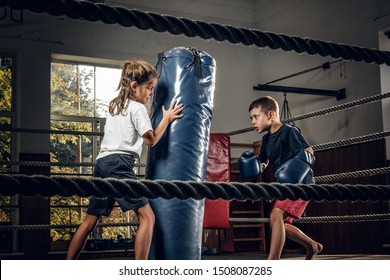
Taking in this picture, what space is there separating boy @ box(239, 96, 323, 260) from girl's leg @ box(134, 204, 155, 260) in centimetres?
60

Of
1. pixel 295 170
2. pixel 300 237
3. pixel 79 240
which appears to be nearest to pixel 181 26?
pixel 79 240

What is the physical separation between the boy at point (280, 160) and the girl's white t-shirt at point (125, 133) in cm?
59

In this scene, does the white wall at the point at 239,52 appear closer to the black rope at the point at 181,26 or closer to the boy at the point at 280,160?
the boy at the point at 280,160

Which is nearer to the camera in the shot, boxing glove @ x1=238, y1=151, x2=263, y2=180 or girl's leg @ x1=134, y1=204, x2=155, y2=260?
girl's leg @ x1=134, y1=204, x2=155, y2=260

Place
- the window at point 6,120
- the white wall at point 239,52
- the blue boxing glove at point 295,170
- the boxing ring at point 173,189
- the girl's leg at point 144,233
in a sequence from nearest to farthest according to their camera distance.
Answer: the boxing ring at point 173,189
the girl's leg at point 144,233
the blue boxing glove at point 295,170
the window at point 6,120
the white wall at point 239,52

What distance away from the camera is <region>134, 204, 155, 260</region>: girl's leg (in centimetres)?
197

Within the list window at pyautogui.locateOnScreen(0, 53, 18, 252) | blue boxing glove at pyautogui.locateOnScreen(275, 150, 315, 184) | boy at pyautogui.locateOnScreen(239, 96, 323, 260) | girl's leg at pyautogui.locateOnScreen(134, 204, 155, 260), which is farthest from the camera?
→ window at pyautogui.locateOnScreen(0, 53, 18, 252)

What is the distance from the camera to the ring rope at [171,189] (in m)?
0.76

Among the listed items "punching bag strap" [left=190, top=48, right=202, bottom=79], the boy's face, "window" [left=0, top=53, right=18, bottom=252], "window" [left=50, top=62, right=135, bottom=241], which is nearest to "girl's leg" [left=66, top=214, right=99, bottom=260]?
"punching bag strap" [left=190, top=48, right=202, bottom=79]

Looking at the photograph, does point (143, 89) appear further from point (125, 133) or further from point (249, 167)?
point (249, 167)

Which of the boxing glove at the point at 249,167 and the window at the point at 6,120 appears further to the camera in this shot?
Result: the window at the point at 6,120

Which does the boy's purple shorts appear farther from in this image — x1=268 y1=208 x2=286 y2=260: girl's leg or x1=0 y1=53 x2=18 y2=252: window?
x1=0 y1=53 x2=18 y2=252: window

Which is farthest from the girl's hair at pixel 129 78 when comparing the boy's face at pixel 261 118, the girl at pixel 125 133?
the boy's face at pixel 261 118

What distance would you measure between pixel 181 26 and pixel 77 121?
5447mm
